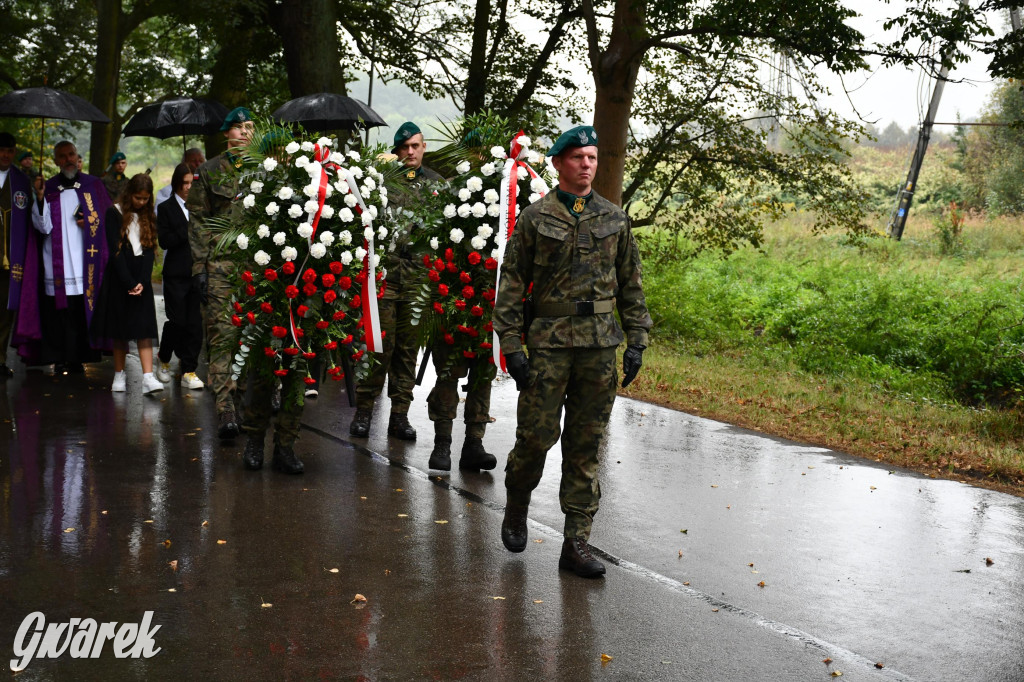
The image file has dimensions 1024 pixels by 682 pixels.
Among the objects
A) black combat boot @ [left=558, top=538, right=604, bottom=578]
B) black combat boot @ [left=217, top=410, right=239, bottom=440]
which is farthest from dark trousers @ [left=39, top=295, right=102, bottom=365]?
black combat boot @ [left=558, top=538, right=604, bottom=578]

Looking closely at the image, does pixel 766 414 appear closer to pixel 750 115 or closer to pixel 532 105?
pixel 750 115

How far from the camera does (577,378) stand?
5.71 metres

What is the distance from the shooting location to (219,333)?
917cm

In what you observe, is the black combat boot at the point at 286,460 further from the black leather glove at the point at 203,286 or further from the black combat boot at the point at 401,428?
the black leather glove at the point at 203,286

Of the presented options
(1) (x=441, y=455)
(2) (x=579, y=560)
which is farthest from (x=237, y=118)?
(2) (x=579, y=560)

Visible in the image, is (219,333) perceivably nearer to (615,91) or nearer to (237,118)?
(237,118)

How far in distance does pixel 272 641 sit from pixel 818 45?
10.4 meters

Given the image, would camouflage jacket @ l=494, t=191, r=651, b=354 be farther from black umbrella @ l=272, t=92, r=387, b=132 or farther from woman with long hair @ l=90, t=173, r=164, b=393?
black umbrella @ l=272, t=92, r=387, b=132

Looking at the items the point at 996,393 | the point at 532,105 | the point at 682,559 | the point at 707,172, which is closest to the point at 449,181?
the point at 682,559

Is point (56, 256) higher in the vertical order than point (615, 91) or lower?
lower

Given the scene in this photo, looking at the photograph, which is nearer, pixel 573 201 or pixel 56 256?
pixel 573 201

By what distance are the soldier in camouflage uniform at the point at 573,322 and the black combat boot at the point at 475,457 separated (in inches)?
79.8

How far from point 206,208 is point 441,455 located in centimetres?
303

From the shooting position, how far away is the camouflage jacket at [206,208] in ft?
28.5
